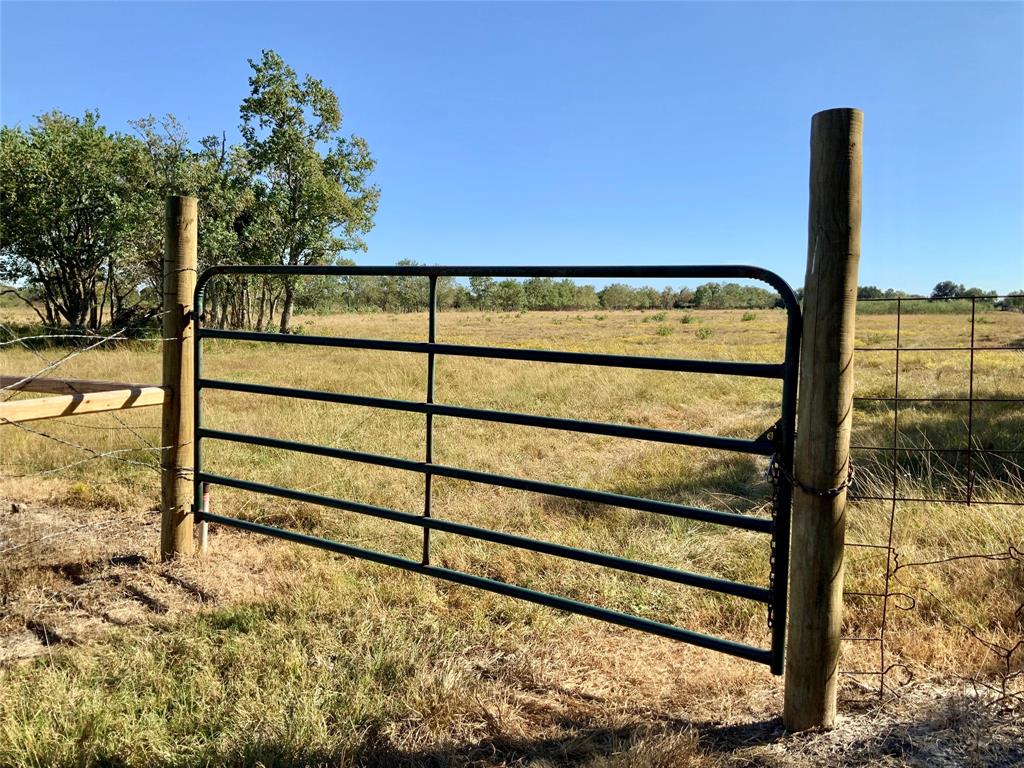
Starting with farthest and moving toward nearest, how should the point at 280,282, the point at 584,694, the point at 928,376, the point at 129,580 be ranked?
the point at 280,282 < the point at 928,376 < the point at 129,580 < the point at 584,694

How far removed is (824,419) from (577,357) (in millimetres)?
983

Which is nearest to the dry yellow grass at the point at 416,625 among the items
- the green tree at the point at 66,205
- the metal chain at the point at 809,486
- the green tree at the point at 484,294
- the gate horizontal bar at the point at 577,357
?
the metal chain at the point at 809,486

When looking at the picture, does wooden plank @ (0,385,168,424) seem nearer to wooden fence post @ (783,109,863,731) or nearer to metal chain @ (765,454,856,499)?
metal chain @ (765,454,856,499)

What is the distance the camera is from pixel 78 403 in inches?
141

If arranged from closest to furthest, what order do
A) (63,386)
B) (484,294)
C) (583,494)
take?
(583,494)
(63,386)
(484,294)

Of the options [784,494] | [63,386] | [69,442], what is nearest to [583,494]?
[784,494]

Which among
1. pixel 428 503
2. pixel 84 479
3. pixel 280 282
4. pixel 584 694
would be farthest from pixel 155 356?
pixel 584 694

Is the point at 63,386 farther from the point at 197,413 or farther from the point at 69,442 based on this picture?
the point at 69,442

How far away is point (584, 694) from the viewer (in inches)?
109

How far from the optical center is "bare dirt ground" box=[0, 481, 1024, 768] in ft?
7.55

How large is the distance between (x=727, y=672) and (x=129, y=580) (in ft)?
10.3

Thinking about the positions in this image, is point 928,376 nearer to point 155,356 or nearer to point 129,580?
point 129,580

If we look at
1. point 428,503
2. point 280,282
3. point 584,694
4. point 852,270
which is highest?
point 280,282

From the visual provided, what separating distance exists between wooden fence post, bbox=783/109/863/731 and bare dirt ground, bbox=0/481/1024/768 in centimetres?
20
